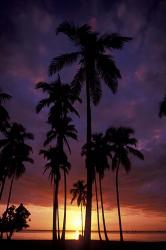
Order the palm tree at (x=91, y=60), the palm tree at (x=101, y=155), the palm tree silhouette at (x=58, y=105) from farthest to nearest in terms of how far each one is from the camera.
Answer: the palm tree at (x=101, y=155), the palm tree silhouette at (x=58, y=105), the palm tree at (x=91, y=60)

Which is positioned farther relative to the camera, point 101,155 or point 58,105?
point 101,155

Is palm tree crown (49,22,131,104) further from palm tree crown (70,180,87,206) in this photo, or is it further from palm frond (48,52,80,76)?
palm tree crown (70,180,87,206)

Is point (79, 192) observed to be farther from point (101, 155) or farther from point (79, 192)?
point (101, 155)

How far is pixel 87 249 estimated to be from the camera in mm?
16625

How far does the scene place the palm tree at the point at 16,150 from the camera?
142 ft

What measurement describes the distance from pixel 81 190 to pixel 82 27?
5664 cm

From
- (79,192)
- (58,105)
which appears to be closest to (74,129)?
(58,105)

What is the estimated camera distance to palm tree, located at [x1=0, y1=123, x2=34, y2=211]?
43.3 meters

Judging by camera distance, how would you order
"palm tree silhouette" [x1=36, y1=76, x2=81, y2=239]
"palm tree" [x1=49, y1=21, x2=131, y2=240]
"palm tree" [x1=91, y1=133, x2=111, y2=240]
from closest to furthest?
"palm tree" [x1=49, y1=21, x2=131, y2=240], "palm tree silhouette" [x1=36, y1=76, x2=81, y2=239], "palm tree" [x1=91, y1=133, x2=111, y2=240]

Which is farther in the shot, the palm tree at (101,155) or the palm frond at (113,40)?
the palm tree at (101,155)

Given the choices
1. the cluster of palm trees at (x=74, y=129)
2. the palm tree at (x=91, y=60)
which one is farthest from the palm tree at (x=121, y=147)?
the palm tree at (x=91, y=60)

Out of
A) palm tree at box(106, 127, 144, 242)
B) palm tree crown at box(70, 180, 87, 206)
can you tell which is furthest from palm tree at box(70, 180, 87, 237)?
palm tree at box(106, 127, 144, 242)

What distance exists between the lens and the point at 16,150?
44000 mm

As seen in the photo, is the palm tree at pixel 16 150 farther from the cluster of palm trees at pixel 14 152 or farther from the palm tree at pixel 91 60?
the palm tree at pixel 91 60
